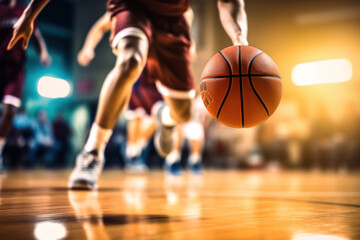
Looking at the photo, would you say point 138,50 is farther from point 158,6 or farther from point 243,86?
point 243,86

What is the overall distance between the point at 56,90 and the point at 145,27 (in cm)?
988

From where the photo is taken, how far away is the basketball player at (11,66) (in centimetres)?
208

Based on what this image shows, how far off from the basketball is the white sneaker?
624mm

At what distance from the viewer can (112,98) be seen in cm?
166

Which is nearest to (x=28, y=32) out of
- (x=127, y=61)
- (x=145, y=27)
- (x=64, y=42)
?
(x=127, y=61)

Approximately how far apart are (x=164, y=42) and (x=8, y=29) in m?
0.85

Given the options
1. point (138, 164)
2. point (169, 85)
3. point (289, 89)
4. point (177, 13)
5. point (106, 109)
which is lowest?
point (138, 164)

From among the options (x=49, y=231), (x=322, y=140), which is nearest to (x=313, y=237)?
(x=49, y=231)

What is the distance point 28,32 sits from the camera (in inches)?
59.1

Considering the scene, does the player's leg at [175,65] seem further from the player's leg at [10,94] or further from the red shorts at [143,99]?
the red shorts at [143,99]

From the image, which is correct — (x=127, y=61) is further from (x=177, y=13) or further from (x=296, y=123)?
(x=296, y=123)

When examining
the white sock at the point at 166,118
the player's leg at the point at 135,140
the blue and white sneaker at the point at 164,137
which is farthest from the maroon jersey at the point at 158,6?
the player's leg at the point at 135,140

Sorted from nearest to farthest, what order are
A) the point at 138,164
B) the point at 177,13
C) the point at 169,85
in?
the point at 177,13
the point at 169,85
the point at 138,164

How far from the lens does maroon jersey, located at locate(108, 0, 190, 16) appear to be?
1.77 meters
